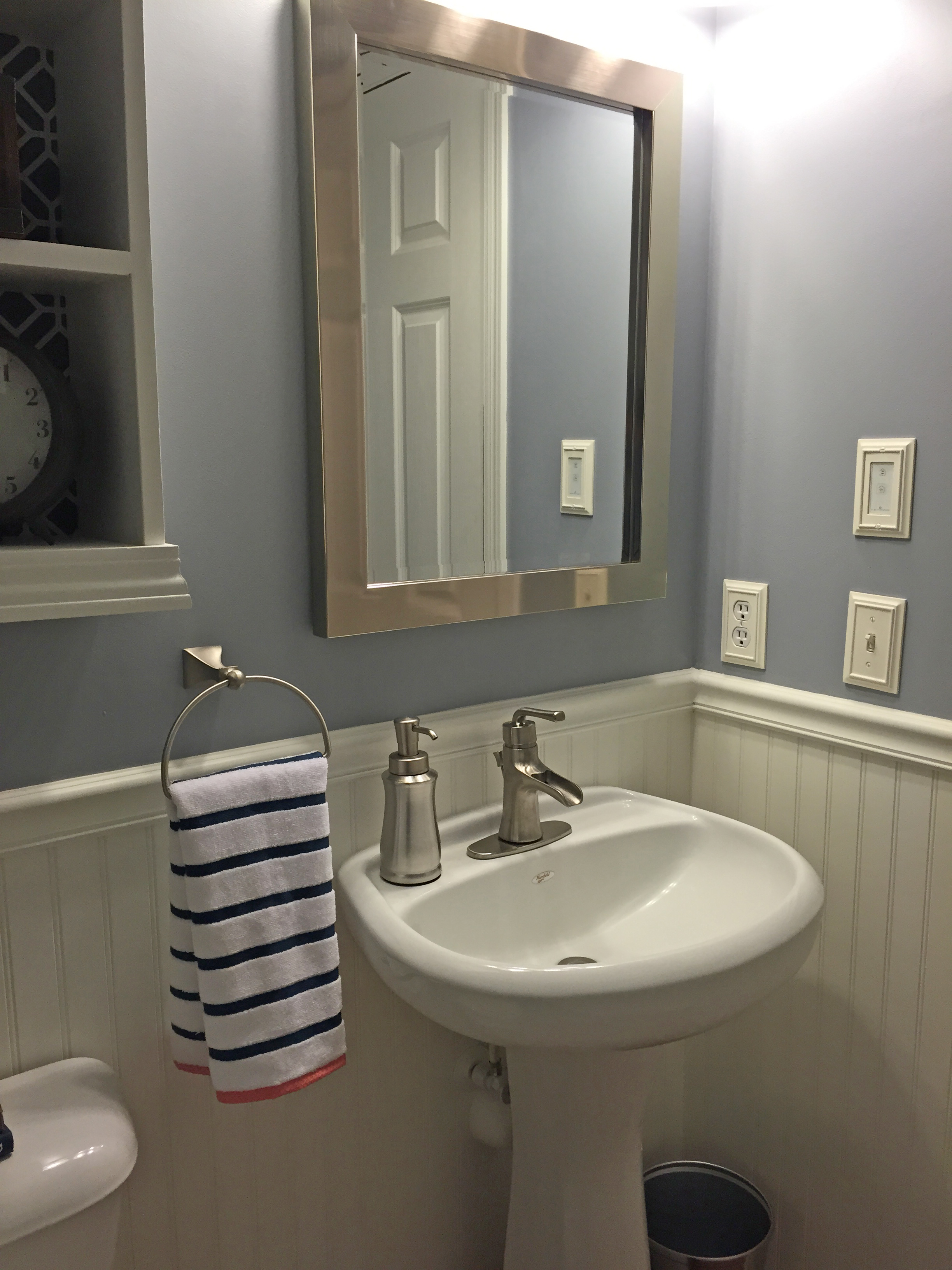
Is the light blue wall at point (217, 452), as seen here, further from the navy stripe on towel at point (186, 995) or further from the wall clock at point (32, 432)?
the navy stripe on towel at point (186, 995)

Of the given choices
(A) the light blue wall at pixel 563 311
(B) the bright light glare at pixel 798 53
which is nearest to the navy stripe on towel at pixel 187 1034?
(A) the light blue wall at pixel 563 311

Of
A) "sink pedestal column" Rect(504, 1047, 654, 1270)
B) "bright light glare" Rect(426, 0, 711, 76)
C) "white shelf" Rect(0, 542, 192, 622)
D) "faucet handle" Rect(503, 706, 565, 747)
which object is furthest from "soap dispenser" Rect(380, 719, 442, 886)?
"bright light glare" Rect(426, 0, 711, 76)

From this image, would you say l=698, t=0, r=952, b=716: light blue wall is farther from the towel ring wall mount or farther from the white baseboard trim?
the towel ring wall mount

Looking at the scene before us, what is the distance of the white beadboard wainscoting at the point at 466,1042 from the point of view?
111cm

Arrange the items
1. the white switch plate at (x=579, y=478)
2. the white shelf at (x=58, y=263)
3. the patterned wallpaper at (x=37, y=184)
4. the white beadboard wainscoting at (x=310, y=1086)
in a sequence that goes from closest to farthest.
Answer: the white shelf at (x=58, y=263) < the patterned wallpaper at (x=37, y=184) < the white beadboard wainscoting at (x=310, y=1086) < the white switch plate at (x=579, y=478)

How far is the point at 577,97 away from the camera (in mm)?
1361

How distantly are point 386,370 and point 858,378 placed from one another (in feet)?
2.05

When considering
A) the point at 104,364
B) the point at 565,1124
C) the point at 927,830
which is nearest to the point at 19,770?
the point at 104,364

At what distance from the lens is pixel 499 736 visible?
141 cm

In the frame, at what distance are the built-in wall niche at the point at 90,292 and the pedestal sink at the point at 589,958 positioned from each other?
0.48 meters

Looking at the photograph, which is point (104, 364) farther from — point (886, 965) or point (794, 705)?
point (886, 965)

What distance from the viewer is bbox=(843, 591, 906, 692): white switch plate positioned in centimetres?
134

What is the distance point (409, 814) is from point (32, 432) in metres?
0.58

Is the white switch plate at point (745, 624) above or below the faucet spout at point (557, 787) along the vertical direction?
above
